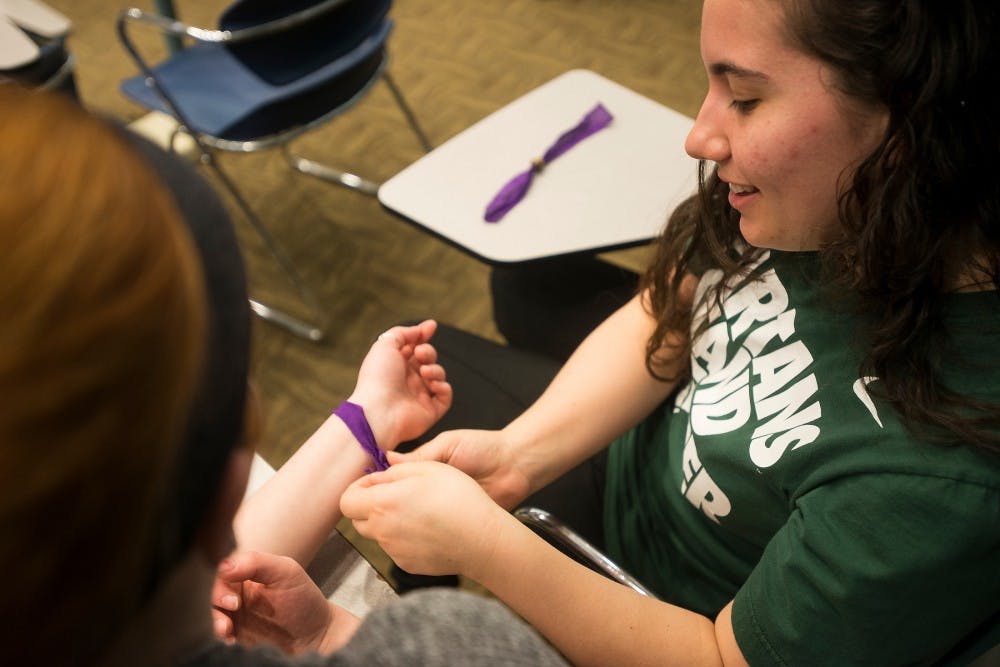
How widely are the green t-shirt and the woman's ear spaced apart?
21.1 inches

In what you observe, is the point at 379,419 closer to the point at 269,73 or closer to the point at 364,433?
the point at 364,433

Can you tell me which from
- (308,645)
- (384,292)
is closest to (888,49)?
(308,645)

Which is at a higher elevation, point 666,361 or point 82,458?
point 82,458

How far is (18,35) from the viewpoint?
1567mm

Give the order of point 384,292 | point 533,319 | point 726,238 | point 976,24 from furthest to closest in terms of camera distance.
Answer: point 384,292 → point 533,319 → point 726,238 → point 976,24

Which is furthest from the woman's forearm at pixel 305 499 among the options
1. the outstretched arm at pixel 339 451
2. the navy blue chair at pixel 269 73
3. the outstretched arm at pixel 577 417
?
the navy blue chair at pixel 269 73

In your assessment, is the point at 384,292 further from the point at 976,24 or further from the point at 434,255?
the point at 976,24

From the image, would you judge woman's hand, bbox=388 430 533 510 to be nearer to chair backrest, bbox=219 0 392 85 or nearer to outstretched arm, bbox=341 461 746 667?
outstretched arm, bbox=341 461 746 667

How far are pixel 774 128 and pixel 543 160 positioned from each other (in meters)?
0.73

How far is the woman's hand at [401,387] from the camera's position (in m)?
1.05

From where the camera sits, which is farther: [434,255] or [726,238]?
[434,255]

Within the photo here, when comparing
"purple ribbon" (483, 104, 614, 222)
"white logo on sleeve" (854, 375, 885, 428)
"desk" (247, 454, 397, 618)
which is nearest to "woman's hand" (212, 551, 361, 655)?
"desk" (247, 454, 397, 618)

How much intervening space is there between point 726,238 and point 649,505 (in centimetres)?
35

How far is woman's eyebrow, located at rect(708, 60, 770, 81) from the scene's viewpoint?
74cm
